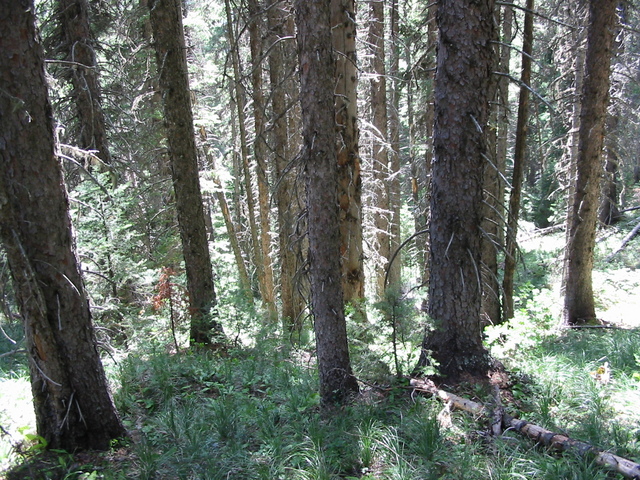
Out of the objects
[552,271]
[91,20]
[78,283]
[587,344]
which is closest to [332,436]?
[78,283]

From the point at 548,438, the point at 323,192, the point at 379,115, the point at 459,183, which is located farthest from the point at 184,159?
the point at 379,115

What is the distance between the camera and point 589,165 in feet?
30.0

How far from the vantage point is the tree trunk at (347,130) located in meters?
6.87

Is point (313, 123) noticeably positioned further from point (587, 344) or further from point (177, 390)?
point (587, 344)

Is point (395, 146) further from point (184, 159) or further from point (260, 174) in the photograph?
point (184, 159)

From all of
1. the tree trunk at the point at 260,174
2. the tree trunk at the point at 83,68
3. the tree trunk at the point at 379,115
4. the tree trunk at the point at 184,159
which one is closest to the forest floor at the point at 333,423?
the tree trunk at the point at 184,159

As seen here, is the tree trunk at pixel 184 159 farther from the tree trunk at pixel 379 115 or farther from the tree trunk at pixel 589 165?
the tree trunk at pixel 589 165

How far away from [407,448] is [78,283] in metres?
3.37

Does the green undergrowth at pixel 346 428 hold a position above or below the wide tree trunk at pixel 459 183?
below

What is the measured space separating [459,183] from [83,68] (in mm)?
8517

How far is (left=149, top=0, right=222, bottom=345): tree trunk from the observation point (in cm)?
708

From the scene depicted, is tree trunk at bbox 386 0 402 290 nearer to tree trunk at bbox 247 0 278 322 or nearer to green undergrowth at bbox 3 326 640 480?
tree trunk at bbox 247 0 278 322

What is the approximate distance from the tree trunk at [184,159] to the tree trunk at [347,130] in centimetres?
250

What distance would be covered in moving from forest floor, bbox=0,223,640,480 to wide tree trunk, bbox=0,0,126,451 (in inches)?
13.8
